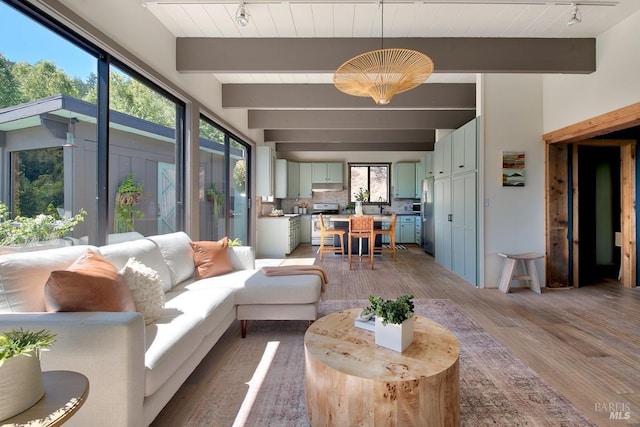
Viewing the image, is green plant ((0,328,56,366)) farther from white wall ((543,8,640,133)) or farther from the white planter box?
white wall ((543,8,640,133))

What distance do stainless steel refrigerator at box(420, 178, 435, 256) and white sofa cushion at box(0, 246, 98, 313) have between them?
240 inches

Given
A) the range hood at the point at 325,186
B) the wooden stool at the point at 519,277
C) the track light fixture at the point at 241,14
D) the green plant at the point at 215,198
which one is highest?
the track light fixture at the point at 241,14

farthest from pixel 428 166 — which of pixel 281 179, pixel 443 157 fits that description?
pixel 281 179

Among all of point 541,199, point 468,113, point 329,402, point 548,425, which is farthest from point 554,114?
point 329,402

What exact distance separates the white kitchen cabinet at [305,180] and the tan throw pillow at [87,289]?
22.9 feet

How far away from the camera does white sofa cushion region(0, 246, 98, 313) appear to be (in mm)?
1386

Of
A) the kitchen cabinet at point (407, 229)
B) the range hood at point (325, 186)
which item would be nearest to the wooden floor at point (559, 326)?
the kitchen cabinet at point (407, 229)

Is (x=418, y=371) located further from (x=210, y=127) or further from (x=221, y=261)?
(x=210, y=127)

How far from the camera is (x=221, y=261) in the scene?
300 centimetres

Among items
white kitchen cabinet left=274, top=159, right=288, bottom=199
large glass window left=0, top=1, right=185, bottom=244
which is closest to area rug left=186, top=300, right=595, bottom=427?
large glass window left=0, top=1, right=185, bottom=244

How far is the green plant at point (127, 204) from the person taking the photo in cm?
260

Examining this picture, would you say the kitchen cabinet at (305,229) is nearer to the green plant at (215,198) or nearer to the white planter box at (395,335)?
the green plant at (215,198)

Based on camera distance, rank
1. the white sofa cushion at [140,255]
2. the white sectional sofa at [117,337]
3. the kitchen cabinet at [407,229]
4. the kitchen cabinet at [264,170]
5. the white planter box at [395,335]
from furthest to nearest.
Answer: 1. the kitchen cabinet at [407,229]
2. the kitchen cabinet at [264,170]
3. the white sofa cushion at [140,255]
4. the white planter box at [395,335]
5. the white sectional sofa at [117,337]

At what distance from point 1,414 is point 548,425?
222 cm
